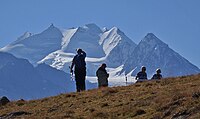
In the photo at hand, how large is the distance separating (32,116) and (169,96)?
4159 millimetres

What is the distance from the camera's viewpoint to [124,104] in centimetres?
2128

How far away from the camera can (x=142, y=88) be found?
2467cm

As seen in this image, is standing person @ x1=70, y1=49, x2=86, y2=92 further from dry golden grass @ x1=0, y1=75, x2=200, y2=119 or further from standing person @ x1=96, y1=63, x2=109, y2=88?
dry golden grass @ x1=0, y1=75, x2=200, y2=119

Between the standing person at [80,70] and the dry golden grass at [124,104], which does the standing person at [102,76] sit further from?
the dry golden grass at [124,104]

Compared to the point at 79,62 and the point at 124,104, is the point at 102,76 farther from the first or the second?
the point at 124,104

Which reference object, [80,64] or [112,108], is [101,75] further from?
[112,108]

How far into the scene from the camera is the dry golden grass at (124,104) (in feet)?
61.6

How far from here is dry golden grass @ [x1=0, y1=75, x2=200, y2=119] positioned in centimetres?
1878

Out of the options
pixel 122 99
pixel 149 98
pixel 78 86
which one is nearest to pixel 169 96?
pixel 149 98

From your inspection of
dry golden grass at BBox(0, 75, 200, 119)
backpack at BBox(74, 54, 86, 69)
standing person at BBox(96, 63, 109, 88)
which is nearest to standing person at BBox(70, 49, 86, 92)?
backpack at BBox(74, 54, 86, 69)

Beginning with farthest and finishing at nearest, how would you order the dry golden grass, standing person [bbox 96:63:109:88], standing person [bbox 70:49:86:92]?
standing person [bbox 96:63:109:88]
standing person [bbox 70:49:86:92]
the dry golden grass

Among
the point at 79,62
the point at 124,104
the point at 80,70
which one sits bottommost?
the point at 124,104

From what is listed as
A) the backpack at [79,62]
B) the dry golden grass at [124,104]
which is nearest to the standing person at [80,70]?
the backpack at [79,62]

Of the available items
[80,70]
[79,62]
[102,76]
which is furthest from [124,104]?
[102,76]
